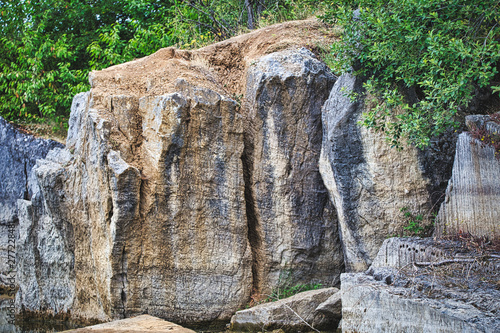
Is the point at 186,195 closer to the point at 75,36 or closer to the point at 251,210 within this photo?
the point at 251,210

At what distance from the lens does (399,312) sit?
5.74 meters

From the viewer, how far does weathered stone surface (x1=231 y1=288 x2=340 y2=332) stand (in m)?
7.60

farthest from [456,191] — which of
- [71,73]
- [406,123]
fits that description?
[71,73]

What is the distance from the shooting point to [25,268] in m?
9.90

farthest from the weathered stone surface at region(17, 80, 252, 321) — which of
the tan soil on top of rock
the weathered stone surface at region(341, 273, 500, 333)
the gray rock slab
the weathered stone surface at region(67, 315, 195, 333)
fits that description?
the gray rock slab

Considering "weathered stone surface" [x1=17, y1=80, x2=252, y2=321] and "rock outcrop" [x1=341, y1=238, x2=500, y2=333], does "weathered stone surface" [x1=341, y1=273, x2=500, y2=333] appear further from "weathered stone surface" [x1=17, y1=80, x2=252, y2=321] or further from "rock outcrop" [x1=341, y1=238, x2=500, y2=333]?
"weathered stone surface" [x1=17, y1=80, x2=252, y2=321]

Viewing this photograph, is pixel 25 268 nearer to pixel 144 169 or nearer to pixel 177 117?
pixel 144 169

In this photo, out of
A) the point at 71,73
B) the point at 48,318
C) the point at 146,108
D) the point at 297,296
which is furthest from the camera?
the point at 71,73

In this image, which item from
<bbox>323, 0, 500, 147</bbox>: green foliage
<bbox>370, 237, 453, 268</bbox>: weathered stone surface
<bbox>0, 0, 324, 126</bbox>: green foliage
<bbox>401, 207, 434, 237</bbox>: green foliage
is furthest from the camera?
<bbox>0, 0, 324, 126</bbox>: green foliage

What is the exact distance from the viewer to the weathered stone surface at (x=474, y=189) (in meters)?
6.50

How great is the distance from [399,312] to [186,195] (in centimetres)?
403

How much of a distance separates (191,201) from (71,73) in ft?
27.4

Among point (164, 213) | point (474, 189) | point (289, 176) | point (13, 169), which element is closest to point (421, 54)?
point (474, 189)

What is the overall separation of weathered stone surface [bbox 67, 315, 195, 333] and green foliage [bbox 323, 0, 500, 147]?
4.19m
